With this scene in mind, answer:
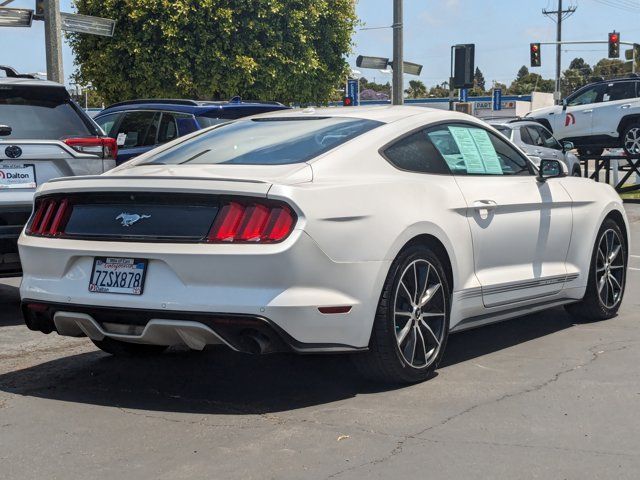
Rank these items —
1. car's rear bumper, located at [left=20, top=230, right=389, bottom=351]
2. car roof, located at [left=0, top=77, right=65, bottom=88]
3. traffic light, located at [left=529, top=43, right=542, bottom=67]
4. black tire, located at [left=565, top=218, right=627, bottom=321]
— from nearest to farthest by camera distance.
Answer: car's rear bumper, located at [left=20, top=230, right=389, bottom=351]
black tire, located at [left=565, top=218, right=627, bottom=321]
car roof, located at [left=0, top=77, right=65, bottom=88]
traffic light, located at [left=529, top=43, right=542, bottom=67]

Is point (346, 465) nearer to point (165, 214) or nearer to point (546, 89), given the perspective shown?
point (165, 214)

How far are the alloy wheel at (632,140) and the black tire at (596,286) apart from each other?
15416 millimetres

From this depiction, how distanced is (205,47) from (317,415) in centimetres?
2462

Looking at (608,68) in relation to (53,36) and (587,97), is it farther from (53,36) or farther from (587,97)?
(53,36)

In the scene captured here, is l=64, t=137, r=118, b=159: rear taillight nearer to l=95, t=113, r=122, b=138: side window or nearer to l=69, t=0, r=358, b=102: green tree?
l=95, t=113, r=122, b=138: side window

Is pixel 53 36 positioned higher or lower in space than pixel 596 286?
higher

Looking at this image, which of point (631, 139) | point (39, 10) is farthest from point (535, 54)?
point (39, 10)

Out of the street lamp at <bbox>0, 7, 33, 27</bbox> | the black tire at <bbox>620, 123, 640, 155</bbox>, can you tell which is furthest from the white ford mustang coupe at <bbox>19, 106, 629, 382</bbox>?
the black tire at <bbox>620, 123, 640, 155</bbox>

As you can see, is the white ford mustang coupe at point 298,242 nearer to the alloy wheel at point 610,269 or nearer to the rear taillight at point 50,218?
the rear taillight at point 50,218

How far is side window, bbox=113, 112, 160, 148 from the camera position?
12.2 metres

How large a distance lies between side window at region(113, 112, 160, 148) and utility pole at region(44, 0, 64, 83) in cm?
321

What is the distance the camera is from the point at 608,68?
129m

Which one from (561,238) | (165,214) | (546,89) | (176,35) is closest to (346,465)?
(165,214)

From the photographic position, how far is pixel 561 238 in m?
7.06
